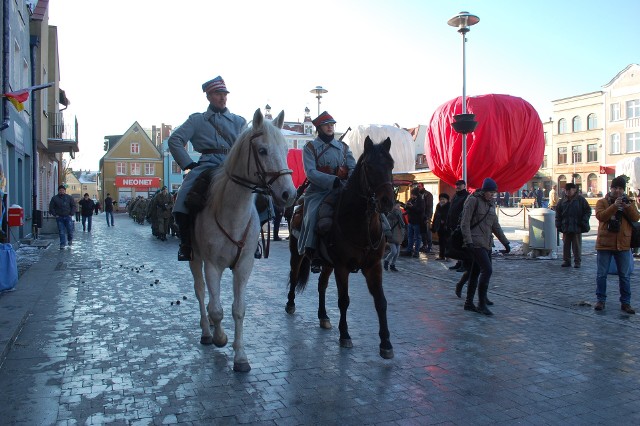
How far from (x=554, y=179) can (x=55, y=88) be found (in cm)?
5492

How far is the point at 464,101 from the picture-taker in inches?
566

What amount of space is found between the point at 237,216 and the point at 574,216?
34.4 ft

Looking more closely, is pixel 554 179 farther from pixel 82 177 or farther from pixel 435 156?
pixel 82 177

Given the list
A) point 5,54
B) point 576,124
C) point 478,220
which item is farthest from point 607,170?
point 5,54

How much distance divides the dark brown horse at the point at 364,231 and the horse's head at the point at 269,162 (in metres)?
1.01

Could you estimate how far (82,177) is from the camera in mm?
129875

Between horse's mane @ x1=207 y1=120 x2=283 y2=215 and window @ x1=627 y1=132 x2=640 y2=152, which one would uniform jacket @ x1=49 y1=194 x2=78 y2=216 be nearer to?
horse's mane @ x1=207 y1=120 x2=283 y2=215

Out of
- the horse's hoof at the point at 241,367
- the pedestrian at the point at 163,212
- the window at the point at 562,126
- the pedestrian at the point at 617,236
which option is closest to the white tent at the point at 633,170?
the pedestrian at the point at 163,212

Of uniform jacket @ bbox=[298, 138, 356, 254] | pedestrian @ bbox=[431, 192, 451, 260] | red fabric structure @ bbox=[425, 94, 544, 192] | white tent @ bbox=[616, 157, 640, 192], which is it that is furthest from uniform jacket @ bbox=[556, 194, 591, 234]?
white tent @ bbox=[616, 157, 640, 192]

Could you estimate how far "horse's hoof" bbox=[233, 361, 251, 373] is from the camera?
203 inches

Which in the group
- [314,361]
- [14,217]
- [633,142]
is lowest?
[314,361]

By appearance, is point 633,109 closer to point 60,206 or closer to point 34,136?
point 34,136

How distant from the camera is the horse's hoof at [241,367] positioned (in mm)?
5156

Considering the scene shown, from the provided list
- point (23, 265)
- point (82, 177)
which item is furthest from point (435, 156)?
point (82, 177)
